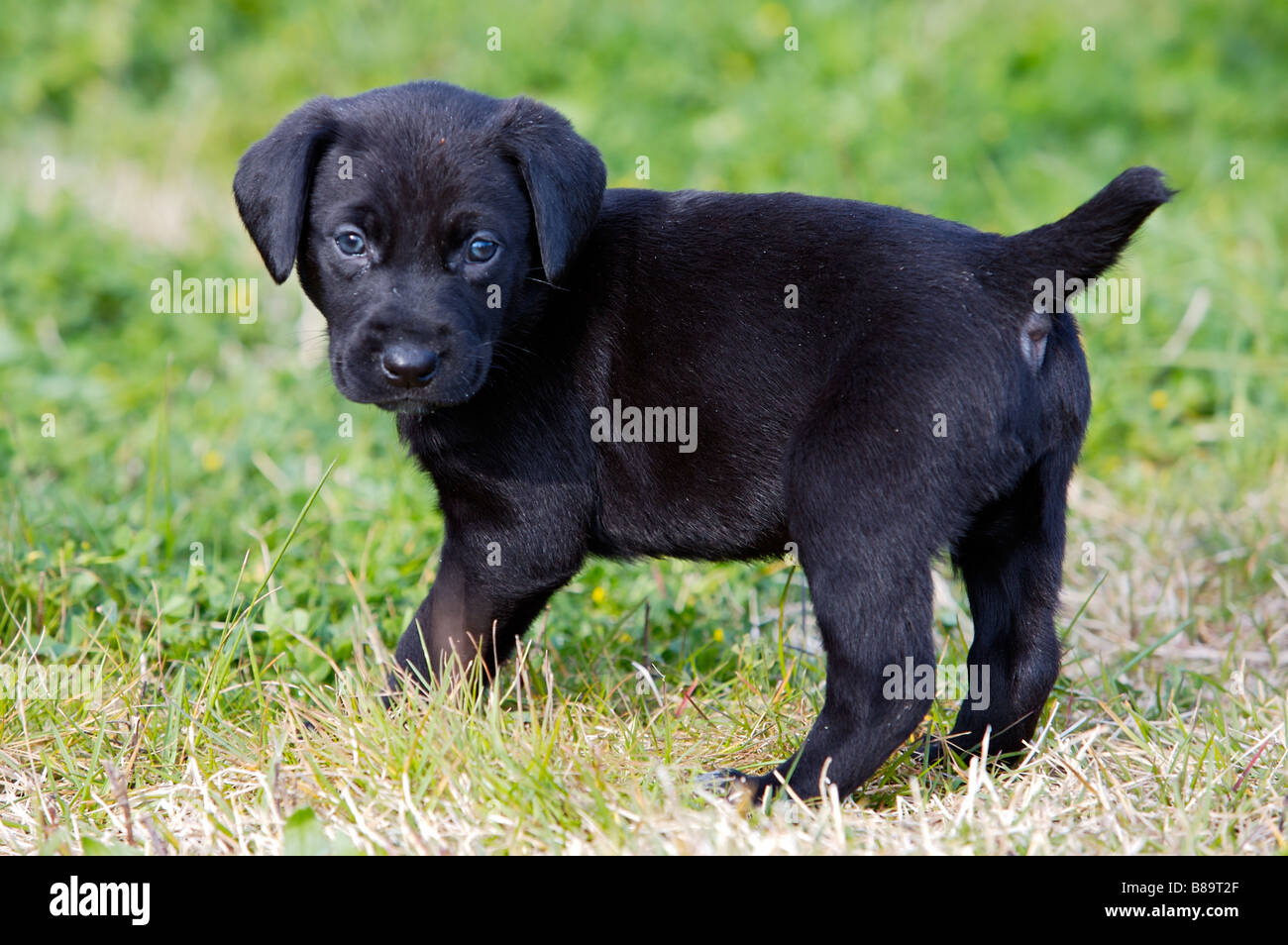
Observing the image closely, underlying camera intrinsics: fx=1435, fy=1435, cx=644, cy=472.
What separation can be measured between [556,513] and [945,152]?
5080 millimetres

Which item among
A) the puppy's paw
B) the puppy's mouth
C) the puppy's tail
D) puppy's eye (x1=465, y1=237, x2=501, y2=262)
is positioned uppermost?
puppy's eye (x1=465, y1=237, x2=501, y2=262)

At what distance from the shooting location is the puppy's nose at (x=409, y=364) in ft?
10.0

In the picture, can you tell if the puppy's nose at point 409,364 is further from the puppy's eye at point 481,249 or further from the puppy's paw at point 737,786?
the puppy's paw at point 737,786

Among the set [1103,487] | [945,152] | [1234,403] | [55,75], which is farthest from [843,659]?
[55,75]

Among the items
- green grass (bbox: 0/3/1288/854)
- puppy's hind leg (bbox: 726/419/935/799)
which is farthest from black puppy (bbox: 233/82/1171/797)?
green grass (bbox: 0/3/1288/854)

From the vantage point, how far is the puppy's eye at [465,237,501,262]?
10.6 feet

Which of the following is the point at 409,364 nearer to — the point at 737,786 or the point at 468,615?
the point at 468,615

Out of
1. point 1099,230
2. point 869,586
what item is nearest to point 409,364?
point 869,586

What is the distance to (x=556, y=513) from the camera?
3338 millimetres

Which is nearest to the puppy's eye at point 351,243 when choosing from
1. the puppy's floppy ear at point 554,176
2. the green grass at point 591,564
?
the puppy's floppy ear at point 554,176

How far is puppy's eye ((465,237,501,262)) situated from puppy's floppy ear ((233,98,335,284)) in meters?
0.40

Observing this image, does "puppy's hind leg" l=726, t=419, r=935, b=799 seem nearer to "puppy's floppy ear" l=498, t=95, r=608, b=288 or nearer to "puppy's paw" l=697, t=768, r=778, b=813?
"puppy's paw" l=697, t=768, r=778, b=813

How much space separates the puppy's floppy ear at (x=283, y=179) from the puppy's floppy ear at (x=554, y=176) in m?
0.43
